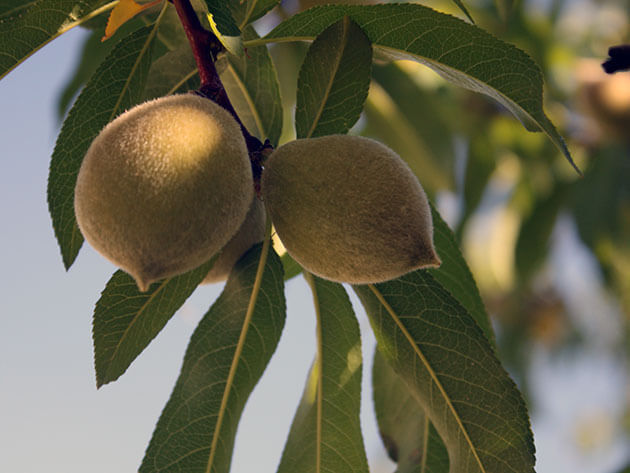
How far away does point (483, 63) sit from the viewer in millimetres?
972

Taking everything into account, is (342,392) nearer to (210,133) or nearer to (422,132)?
(210,133)

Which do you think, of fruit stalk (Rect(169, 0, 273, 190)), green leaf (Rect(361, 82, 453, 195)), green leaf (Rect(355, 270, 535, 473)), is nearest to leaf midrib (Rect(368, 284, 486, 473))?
green leaf (Rect(355, 270, 535, 473))

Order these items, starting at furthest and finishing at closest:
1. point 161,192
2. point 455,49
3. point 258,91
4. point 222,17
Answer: point 258,91, point 455,49, point 222,17, point 161,192

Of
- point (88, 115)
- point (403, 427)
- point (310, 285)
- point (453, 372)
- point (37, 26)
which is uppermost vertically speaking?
point (37, 26)

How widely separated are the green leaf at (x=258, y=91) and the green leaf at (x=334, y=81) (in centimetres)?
16

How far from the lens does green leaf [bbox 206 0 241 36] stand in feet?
2.77

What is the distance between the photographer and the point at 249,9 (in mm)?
1065

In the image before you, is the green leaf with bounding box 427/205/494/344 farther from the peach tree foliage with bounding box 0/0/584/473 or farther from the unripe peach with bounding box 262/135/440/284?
the unripe peach with bounding box 262/135/440/284

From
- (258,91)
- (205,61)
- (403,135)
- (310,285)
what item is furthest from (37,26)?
(403,135)

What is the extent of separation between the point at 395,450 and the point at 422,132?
1.09 m

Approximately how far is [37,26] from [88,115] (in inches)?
5.4

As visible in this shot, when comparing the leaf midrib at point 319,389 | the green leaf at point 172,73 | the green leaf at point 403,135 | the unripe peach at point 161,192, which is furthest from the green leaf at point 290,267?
the green leaf at point 403,135

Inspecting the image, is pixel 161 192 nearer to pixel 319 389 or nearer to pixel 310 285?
pixel 310 285

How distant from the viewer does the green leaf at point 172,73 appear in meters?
1.13
